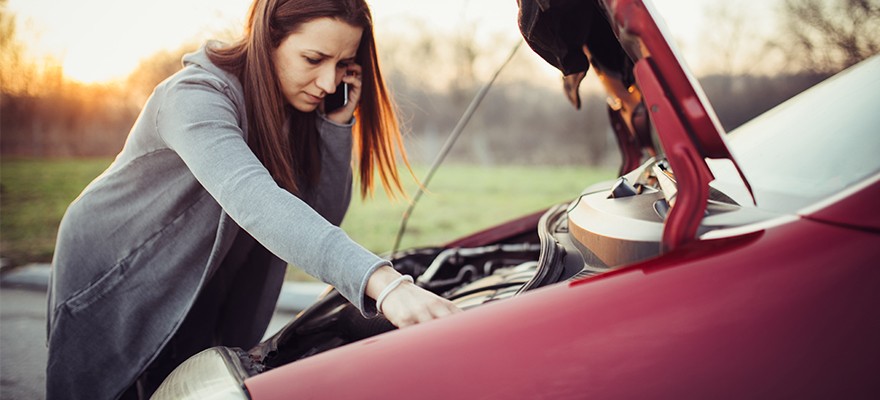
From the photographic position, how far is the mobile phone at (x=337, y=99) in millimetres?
1940

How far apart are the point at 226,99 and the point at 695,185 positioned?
1087 mm

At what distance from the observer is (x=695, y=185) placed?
99 centimetres

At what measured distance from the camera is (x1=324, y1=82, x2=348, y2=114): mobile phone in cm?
194

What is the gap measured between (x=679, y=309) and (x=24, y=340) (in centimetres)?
389

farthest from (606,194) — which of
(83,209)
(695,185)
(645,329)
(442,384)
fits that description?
(83,209)

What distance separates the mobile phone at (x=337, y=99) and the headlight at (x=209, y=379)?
928 millimetres

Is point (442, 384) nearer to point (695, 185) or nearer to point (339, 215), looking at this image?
point (695, 185)

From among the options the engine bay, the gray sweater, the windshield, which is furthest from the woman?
the windshield

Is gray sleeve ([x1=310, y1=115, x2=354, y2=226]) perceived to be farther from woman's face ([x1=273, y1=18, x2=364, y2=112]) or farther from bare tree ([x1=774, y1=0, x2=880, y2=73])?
bare tree ([x1=774, y1=0, x2=880, y2=73])

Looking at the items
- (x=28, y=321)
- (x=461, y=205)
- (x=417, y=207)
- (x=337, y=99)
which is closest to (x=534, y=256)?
(x=337, y=99)

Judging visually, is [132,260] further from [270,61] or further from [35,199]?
[35,199]

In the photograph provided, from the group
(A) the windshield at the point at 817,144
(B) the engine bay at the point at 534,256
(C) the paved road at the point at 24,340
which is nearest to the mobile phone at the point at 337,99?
(B) the engine bay at the point at 534,256

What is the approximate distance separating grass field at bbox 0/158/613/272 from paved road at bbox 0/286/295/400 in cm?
115

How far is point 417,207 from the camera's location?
955 centimetres
